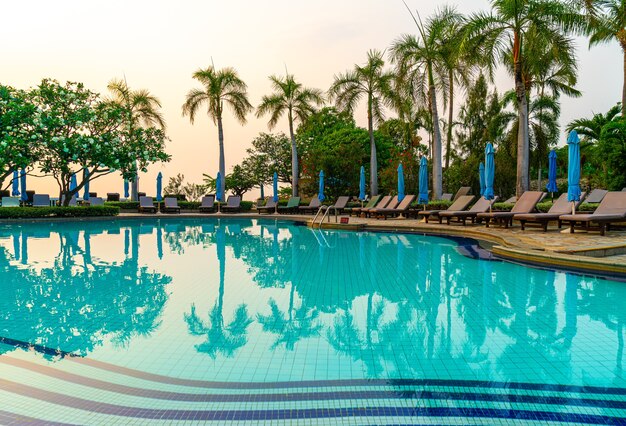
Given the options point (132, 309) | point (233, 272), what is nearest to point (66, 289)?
point (132, 309)

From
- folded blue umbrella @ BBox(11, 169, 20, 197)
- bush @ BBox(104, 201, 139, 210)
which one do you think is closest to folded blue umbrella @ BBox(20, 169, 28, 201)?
folded blue umbrella @ BBox(11, 169, 20, 197)

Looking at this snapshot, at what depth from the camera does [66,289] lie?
684 cm

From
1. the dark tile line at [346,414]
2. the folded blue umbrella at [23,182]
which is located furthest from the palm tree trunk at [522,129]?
the folded blue umbrella at [23,182]

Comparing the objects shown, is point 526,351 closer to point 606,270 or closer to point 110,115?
point 606,270

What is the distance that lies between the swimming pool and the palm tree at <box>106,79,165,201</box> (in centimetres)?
2303

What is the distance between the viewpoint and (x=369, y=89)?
24703 millimetres

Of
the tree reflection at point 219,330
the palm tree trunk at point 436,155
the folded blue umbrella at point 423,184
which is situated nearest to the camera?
the tree reflection at point 219,330

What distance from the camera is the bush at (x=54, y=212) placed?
790 inches

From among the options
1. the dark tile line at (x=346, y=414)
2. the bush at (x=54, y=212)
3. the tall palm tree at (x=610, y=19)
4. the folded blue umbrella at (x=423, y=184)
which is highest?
the tall palm tree at (x=610, y=19)

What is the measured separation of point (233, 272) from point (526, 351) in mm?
5285

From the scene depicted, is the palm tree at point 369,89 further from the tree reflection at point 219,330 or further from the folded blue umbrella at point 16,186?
the tree reflection at point 219,330

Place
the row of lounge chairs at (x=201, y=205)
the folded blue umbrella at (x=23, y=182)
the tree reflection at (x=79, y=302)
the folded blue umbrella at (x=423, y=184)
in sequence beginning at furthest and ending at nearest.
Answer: the row of lounge chairs at (x=201, y=205) < the folded blue umbrella at (x=23, y=182) < the folded blue umbrella at (x=423, y=184) < the tree reflection at (x=79, y=302)

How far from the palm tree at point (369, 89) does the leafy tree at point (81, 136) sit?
1032 centimetres

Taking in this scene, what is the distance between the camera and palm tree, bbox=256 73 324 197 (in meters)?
28.1
